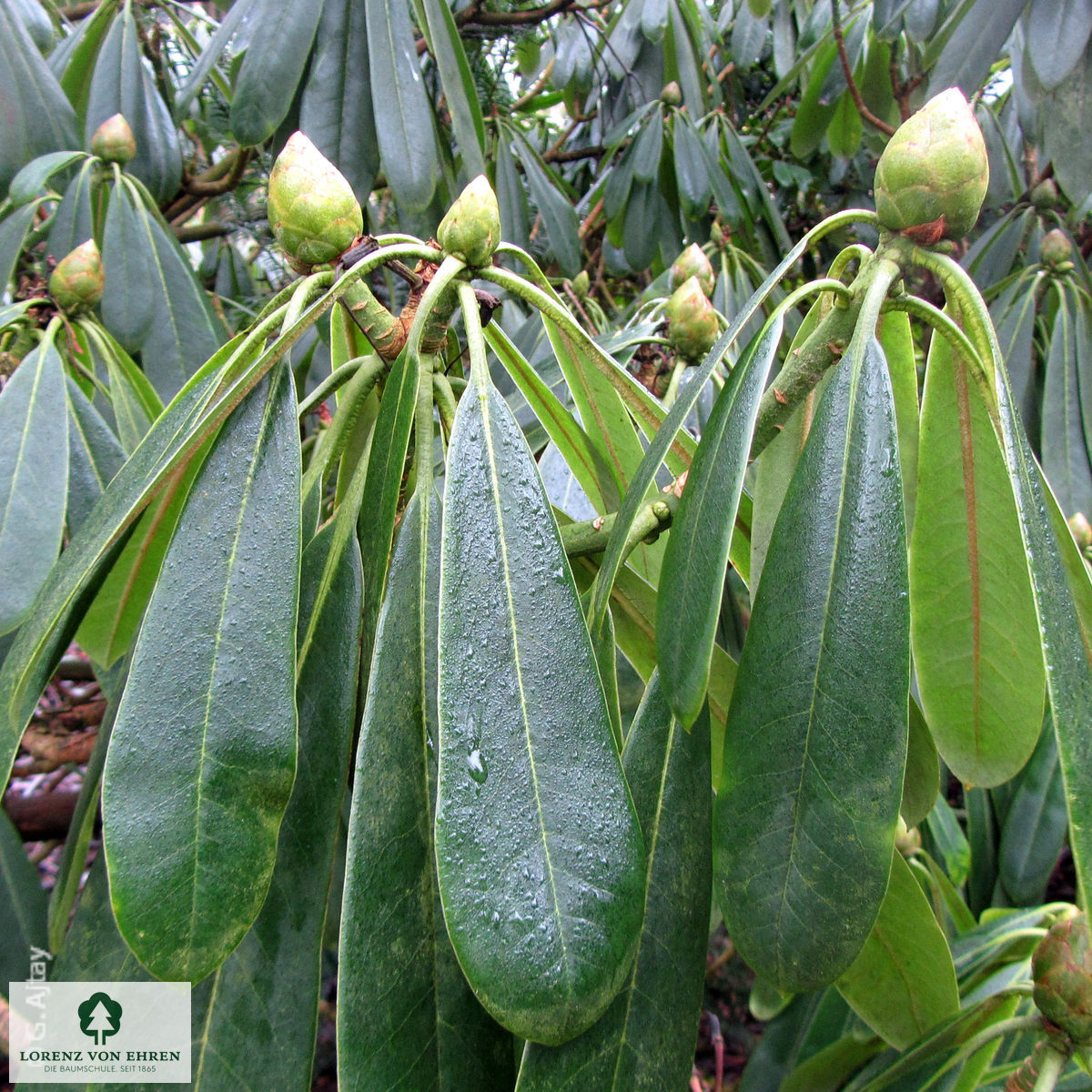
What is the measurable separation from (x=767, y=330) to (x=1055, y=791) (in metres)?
1.20

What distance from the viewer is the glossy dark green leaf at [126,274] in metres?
1.07

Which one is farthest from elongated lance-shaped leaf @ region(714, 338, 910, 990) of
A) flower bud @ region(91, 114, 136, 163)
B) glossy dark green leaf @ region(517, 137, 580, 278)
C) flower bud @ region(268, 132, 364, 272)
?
glossy dark green leaf @ region(517, 137, 580, 278)

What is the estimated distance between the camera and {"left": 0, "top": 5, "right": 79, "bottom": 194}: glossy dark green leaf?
1.09 meters

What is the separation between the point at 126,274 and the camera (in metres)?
1.11

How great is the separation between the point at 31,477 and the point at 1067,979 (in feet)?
→ 2.85

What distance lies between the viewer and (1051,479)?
4.29ft

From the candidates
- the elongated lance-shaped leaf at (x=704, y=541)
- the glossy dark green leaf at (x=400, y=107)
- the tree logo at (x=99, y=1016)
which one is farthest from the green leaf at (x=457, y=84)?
the tree logo at (x=99, y=1016)

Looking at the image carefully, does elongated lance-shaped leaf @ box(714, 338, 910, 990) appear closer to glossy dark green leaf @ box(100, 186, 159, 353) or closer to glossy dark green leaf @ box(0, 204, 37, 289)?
glossy dark green leaf @ box(100, 186, 159, 353)

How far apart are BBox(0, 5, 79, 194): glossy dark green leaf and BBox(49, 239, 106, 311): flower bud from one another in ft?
1.00

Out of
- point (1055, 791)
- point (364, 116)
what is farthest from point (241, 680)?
point (1055, 791)

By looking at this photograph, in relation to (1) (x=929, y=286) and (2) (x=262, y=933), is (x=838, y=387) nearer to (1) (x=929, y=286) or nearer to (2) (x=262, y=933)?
(2) (x=262, y=933)

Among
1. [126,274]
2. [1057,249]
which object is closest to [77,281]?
[126,274]

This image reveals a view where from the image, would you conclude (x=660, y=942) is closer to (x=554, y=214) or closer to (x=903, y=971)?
(x=903, y=971)

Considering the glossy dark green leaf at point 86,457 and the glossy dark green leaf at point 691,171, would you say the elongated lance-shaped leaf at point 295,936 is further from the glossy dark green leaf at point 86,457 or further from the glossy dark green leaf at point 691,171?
the glossy dark green leaf at point 691,171
